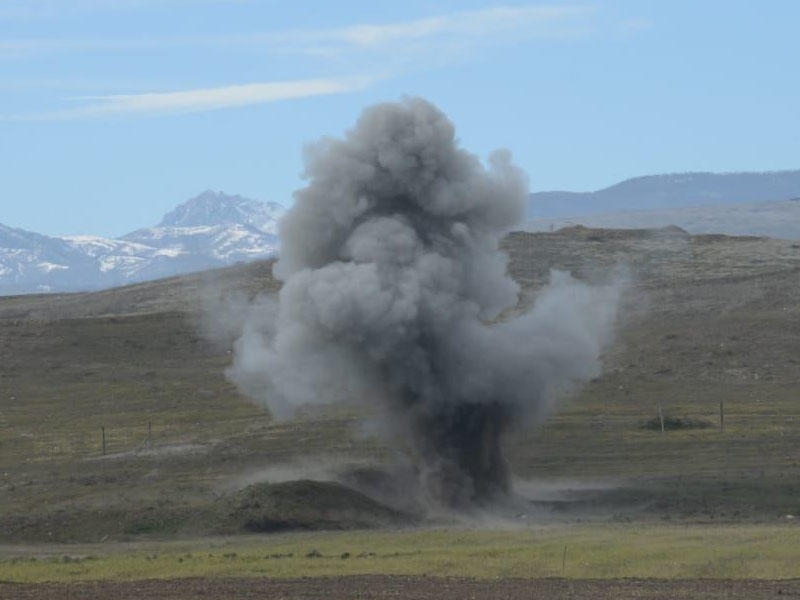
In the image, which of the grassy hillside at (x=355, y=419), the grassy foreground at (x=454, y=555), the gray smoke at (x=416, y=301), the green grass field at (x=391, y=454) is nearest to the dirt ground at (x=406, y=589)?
the grassy foreground at (x=454, y=555)

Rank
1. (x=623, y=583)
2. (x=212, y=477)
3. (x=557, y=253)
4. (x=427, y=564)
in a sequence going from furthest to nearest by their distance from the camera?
(x=557, y=253), (x=212, y=477), (x=427, y=564), (x=623, y=583)

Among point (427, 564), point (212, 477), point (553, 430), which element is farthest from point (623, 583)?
point (553, 430)

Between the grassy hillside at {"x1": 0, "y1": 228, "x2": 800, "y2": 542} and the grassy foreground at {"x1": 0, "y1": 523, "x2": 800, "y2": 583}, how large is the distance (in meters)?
3.52

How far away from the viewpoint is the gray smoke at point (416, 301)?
6075 cm

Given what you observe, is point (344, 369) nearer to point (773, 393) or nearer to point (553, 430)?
point (553, 430)

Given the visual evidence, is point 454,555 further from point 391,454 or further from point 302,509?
point 391,454

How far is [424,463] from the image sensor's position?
205 ft

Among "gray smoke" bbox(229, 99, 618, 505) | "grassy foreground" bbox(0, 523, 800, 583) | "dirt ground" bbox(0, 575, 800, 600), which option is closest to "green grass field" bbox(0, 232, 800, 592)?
"grassy foreground" bbox(0, 523, 800, 583)

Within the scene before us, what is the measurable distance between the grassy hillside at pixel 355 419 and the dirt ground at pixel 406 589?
1331cm

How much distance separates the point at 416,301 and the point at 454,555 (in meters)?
14.5

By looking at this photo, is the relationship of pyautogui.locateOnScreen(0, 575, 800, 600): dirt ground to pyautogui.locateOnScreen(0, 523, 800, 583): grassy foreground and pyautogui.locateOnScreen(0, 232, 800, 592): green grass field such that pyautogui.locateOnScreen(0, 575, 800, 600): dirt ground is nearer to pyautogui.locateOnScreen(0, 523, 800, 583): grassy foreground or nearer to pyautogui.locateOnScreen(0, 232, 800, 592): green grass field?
pyautogui.locateOnScreen(0, 523, 800, 583): grassy foreground

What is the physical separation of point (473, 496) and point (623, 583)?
1903 cm

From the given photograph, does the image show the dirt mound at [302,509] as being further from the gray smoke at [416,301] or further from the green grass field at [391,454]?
the gray smoke at [416,301]

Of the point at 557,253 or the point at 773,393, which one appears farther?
the point at 557,253
